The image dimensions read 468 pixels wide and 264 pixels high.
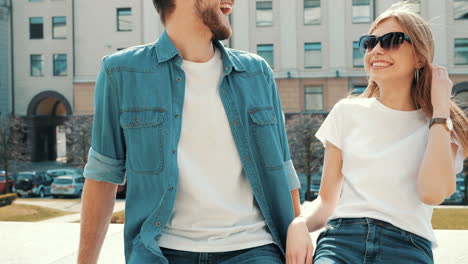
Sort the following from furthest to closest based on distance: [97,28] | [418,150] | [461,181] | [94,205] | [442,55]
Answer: [97,28] < [442,55] < [461,181] < [418,150] < [94,205]

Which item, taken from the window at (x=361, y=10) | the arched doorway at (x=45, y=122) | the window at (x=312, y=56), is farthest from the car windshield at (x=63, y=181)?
the window at (x=361, y=10)

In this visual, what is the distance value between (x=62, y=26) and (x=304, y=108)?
18989 millimetres

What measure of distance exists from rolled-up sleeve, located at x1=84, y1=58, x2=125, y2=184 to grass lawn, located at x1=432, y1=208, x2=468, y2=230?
27.3 ft

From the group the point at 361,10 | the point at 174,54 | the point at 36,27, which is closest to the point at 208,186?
the point at 174,54

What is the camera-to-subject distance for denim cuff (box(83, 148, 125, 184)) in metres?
2.52

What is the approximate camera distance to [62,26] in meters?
43.0

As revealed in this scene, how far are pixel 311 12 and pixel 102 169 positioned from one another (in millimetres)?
38068

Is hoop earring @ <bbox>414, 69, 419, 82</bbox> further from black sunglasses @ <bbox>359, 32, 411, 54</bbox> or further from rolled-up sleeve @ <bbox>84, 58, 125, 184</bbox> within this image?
rolled-up sleeve @ <bbox>84, 58, 125, 184</bbox>

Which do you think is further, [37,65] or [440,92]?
[37,65]

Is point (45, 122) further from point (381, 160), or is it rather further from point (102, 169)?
point (381, 160)

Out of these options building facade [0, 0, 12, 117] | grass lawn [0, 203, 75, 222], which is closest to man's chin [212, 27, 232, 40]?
grass lawn [0, 203, 75, 222]

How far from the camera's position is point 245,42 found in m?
39.3

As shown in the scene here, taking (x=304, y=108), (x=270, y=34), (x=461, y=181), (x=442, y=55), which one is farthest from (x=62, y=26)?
(x=461, y=181)

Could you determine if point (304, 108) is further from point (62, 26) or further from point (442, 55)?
point (62, 26)
